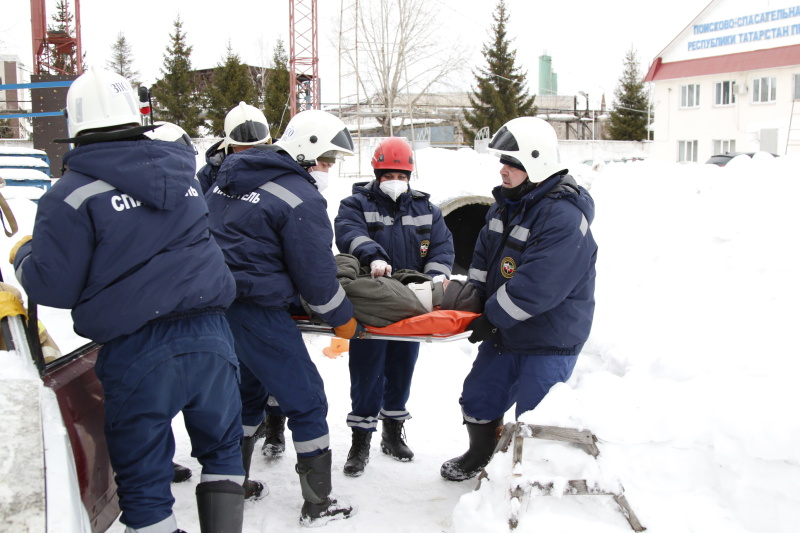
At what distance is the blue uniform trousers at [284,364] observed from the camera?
3471mm

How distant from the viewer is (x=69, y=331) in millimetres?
3963

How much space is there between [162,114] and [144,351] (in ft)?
120

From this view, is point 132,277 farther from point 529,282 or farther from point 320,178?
point 529,282

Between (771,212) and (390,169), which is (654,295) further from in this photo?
(390,169)

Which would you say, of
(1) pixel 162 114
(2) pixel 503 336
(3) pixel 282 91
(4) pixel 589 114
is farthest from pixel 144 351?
(4) pixel 589 114

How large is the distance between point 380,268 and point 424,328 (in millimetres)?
666

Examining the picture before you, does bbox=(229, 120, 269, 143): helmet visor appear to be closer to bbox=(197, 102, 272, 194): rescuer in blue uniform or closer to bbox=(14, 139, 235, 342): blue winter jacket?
bbox=(197, 102, 272, 194): rescuer in blue uniform

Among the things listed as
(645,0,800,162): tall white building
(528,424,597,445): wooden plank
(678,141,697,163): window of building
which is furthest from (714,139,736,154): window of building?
(528,424,597,445): wooden plank

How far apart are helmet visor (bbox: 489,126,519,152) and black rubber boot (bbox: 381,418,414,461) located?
6.36 ft

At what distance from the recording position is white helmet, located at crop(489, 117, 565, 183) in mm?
3672

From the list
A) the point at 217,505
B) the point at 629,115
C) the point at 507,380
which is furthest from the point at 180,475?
the point at 629,115

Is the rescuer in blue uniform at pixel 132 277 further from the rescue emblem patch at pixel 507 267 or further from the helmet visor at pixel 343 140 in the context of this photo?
the rescue emblem patch at pixel 507 267

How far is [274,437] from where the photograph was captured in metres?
4.57

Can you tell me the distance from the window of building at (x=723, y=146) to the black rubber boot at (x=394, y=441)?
32.6m
